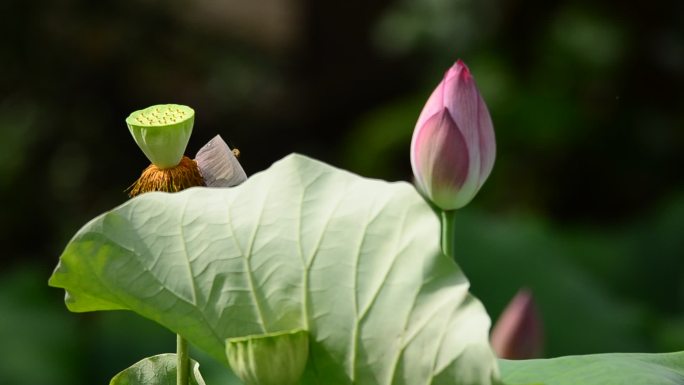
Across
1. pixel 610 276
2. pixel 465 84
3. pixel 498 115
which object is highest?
pixel 465 84

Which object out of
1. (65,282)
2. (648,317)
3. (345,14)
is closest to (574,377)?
(65,282)

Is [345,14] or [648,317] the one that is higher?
[345,14]

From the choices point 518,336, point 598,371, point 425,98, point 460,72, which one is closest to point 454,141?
point 460,72

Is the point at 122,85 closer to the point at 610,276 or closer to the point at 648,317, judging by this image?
the point at 610,276

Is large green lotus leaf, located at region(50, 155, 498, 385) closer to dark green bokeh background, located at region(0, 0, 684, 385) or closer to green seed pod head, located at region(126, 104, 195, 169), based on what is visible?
green seed pod head, located at region(126, 104, 195, 169)

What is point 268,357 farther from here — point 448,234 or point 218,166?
point 448,234

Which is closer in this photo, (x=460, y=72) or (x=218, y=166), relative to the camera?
(x=218, y=166)

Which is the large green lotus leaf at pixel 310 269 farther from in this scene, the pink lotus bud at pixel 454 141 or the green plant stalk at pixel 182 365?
the pink lotus bud at pixel 454 141
